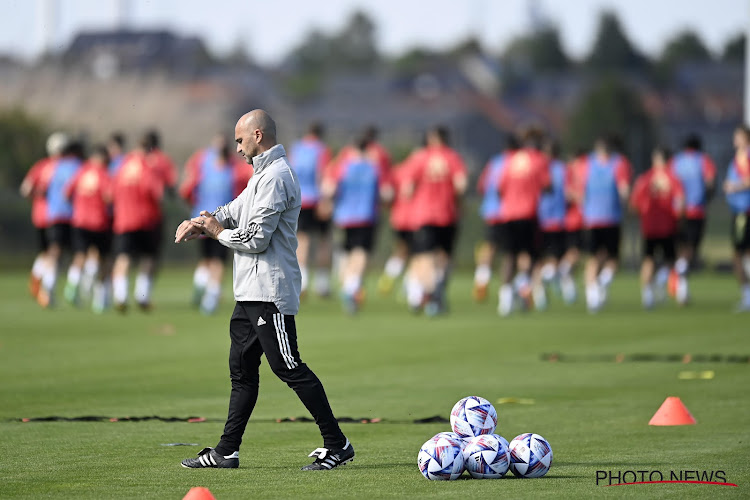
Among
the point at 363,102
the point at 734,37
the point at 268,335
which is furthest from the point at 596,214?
the point at 734,37

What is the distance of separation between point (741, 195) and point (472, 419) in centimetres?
1368

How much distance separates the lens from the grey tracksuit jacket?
7.80 metres

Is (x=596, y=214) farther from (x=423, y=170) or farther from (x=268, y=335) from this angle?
(x=268, y=335)

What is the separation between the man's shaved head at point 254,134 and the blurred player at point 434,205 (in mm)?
12635

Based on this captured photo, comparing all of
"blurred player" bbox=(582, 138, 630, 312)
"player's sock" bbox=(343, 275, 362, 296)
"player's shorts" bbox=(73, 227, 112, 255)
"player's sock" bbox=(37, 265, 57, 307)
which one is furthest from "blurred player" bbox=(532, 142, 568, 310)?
"player's sock" bbox=(37, 265, 57, 307)

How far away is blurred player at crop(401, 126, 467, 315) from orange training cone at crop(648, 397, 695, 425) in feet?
35.2

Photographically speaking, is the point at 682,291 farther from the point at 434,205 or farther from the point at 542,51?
the point at 542,51

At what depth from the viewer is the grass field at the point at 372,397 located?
24.6 ft

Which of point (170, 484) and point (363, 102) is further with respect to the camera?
point (363, 102)

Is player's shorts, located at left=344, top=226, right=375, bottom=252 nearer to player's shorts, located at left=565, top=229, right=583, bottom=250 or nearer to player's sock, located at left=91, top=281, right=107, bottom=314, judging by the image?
player's sock, located at left=91, top=281, right=107, bottom=314

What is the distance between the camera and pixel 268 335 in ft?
25.7

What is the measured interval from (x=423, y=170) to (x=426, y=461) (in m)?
13.7

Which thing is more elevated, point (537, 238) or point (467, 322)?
point (537, 238)

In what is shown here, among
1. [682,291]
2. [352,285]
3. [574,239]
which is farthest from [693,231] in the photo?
[352,285]
